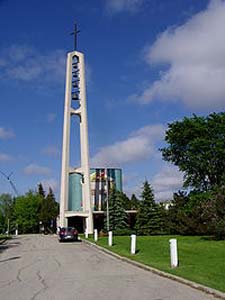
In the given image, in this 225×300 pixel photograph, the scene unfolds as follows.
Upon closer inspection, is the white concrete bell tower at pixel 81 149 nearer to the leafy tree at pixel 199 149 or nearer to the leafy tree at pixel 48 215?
the leafy tree at pixel 199 149

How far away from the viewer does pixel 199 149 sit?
57.2 m

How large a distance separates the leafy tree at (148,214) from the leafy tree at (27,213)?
55988mm

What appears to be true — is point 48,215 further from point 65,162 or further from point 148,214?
point 148,214

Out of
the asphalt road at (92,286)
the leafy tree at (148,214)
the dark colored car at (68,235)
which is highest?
the leafy tree at (148,214)

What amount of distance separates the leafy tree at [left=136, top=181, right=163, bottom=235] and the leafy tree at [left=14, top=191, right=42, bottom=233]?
55988 mm

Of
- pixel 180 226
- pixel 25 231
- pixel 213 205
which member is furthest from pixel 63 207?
pixel 25 231

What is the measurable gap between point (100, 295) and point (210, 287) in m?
2.59

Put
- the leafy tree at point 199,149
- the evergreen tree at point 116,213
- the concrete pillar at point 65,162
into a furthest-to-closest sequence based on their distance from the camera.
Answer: the concrete pillar at point 65,162 → the evergreen tree at point 116,213 → the leafy tree at point 199,149

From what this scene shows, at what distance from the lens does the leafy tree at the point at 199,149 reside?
185 ft

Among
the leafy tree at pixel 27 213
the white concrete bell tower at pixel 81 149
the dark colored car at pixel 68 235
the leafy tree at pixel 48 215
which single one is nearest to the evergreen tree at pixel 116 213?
the white concrete bell tower at pixel 81 149

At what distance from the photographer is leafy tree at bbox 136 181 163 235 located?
61.9 m

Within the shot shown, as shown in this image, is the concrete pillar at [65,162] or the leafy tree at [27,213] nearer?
the concrete pillar at [65,162]

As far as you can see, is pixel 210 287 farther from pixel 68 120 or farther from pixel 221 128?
pixel 68 120

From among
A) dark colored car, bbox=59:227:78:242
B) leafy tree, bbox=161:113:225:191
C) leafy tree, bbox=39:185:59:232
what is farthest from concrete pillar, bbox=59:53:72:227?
leafy tree, bbox=39:185:59:232
